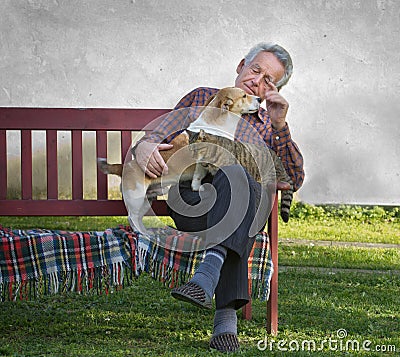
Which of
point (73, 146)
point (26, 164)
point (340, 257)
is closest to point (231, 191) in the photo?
point (73, 146)

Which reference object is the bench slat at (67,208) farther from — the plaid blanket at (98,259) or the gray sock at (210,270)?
the gray sock at (210,270)

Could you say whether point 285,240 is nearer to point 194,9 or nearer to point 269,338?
point 194,9

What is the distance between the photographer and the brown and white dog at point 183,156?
3.17 m

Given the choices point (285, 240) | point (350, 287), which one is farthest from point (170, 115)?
point (285, 240)

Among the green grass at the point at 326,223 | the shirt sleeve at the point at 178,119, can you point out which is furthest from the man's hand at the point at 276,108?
the green grass at the point at 326,223

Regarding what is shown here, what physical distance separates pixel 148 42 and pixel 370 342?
411 centimetres

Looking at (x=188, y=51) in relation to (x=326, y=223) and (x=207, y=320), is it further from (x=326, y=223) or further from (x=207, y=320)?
(x=207, y=320)

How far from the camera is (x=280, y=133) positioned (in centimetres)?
323

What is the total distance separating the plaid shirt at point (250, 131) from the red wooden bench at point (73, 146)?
0.16m

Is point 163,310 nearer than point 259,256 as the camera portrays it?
No

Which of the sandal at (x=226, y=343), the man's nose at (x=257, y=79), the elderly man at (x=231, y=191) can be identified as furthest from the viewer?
the man's nose at (x=257, y=79)

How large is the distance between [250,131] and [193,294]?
978 millimetres

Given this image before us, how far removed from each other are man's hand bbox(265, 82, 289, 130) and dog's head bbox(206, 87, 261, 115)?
0.07 metres

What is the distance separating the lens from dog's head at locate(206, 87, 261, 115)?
10.4ft
